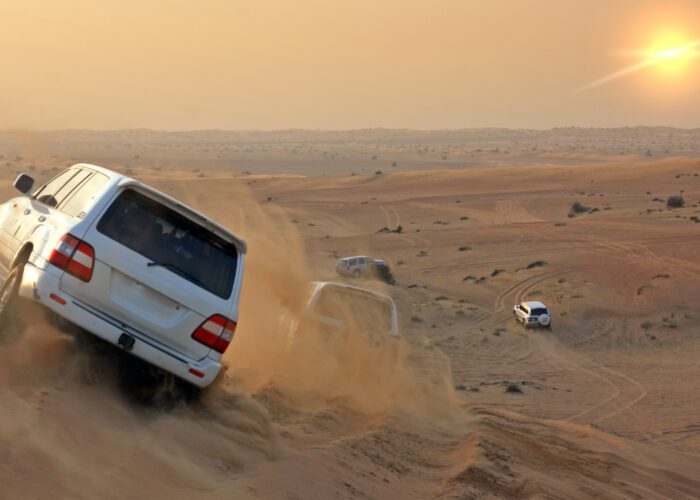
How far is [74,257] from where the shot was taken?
6.90 meters

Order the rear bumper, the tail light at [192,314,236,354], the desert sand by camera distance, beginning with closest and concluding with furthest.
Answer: the desert sand
the rear bumper
the tail light at [192,314,236,354]

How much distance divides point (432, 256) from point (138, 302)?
110 ft

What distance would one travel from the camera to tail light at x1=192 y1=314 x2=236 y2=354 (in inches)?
290

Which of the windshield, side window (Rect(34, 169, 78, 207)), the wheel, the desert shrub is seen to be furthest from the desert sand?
side window (Rect(34, 169, 78, 207))

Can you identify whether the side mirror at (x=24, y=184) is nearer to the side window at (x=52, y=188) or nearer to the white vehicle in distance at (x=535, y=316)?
the side window at (x=52, y=188)

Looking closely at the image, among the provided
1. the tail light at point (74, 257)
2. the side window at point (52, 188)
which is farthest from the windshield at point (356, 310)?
the tail light at point (74, 257)

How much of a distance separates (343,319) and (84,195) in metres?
6.17

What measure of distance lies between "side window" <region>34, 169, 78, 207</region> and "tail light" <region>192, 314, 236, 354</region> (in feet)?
6.52

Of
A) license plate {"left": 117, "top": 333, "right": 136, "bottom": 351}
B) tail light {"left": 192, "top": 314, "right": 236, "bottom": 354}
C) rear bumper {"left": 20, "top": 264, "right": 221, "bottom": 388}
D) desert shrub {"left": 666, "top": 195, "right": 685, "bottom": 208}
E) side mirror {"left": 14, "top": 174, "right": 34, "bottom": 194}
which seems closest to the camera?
rear bumper {"left": 20, "top": 264, "right": 221, "bottom": 388}

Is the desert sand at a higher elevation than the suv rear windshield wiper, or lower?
lower

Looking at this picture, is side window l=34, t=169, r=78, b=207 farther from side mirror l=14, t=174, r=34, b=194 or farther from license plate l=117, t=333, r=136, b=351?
license plate l=117, t=333, r=136, b=351

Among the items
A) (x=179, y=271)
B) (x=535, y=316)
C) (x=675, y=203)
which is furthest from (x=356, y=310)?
(x=675, y=203)

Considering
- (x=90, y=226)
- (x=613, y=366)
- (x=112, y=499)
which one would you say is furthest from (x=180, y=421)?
(x=613, y=366)

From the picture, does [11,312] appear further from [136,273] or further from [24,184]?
[24,184]
